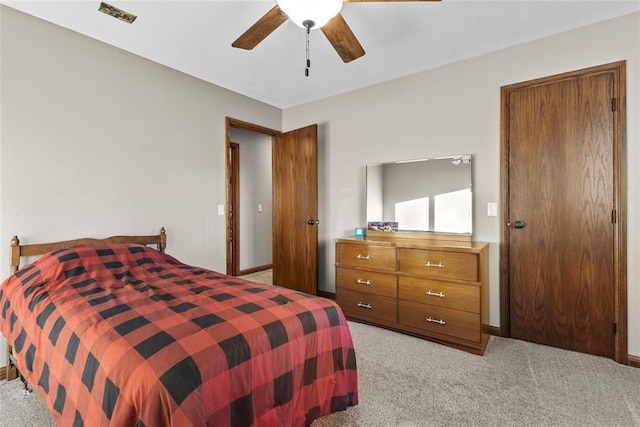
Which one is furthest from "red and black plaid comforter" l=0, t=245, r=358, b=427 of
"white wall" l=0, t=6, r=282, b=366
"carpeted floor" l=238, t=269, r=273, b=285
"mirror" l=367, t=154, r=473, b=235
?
"carpeted floor" l=238, t=269, r=273, b=285

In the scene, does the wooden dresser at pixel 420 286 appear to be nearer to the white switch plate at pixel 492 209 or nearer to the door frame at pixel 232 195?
the white switch plate at pixel 492 209

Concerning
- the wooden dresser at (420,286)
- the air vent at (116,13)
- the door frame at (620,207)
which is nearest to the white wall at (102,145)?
the air vent at (116,13)

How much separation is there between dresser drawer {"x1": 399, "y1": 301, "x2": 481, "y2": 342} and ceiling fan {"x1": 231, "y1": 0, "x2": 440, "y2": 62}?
209 cm

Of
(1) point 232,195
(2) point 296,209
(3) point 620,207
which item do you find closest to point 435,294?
(3) point 620,207

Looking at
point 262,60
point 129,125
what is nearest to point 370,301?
point 262,60

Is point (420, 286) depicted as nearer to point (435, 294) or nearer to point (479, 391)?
point (435, 294)

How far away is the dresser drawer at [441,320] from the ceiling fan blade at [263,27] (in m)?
2.36

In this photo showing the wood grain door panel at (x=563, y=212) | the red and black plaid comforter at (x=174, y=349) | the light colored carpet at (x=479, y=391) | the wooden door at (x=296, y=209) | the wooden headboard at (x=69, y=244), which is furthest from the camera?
the wooden door at (x=296, y=209)

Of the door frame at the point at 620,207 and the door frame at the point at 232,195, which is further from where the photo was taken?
the door frame at the point at 232,195

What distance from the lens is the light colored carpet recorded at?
1695mm

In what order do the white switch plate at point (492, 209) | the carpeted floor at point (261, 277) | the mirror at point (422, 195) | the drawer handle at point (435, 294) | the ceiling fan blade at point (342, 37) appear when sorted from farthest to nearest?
the carpeted floor at point (261, 277) → the mirror at point (422, 195) → the white switch plate at point (492, 209) → the drawer handle at point (435, 294) → the ceiling fan blade at point (342, 37)

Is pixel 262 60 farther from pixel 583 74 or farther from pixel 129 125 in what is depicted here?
pixel 583 74

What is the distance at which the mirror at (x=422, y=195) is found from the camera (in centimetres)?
292

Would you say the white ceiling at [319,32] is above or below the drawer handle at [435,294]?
above
